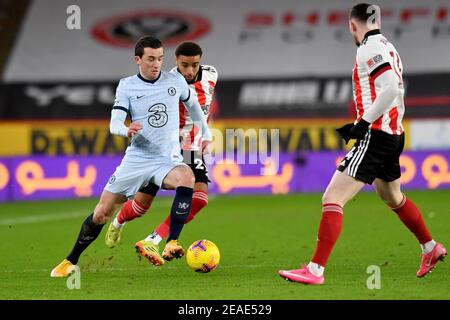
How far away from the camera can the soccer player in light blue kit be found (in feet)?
26.2

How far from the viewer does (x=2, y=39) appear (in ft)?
75.6

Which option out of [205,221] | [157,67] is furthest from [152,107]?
[205,221]

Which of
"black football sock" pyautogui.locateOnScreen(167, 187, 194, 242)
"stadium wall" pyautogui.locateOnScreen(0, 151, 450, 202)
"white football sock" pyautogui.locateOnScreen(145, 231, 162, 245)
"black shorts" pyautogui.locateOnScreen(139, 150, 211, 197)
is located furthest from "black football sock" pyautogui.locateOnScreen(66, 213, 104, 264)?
"stadium wall" pyautogui.locateOnScreen(0, 151, 450, 202)

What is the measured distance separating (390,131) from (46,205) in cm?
1018

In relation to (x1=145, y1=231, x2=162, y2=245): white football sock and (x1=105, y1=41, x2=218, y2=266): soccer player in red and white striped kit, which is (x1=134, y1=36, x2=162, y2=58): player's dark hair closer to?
(x1=105, y1=41, x2=218, y2=266): soccer player in red and white striped kit

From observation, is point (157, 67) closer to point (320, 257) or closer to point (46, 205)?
point (320, 257)

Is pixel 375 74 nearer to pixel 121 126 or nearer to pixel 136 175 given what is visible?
pixel 121 126

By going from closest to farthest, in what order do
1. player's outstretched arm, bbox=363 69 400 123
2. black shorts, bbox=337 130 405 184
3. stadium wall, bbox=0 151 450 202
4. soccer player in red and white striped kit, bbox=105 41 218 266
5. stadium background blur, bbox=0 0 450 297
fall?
player's outstretched arm, bbox=363 69 400 123 < black shorts, bbox=337 130 405 184 < soccer player in red and white striped kit, bbox=105 41 218 266 < stadium wall, bbox=0 151 450 202 < stadium background blur, bbox=0 0 450 297

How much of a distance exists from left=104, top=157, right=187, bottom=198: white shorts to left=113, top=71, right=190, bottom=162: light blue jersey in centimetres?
6

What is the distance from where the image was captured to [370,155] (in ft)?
24.0

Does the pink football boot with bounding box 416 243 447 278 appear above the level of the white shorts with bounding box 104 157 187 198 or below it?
below

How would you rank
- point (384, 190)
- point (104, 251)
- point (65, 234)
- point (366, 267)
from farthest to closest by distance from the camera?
point (65, 234)
point (104, 251)
point (366, 267)
point (384, 190)

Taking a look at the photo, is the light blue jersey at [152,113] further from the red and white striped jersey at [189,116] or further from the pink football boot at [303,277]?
the pink football boot at [303,277]

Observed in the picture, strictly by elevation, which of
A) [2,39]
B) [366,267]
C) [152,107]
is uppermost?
[2,39]
